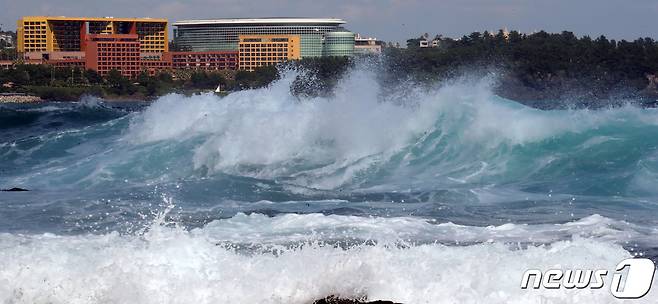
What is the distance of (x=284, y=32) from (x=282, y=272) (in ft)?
579

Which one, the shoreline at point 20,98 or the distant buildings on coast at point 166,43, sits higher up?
the distant buildings on coast at point 166,43

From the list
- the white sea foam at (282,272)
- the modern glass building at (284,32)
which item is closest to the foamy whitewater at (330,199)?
the white sea foam at (282,272)

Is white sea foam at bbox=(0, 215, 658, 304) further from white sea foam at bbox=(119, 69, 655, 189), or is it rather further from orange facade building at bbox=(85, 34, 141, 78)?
orange facade building at bbox=(85, 34, 141, 78)

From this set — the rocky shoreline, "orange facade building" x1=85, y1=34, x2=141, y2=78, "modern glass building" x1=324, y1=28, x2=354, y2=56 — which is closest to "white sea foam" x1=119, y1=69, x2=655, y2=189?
the rocky shoreline

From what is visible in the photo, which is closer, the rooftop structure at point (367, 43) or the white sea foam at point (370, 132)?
the white sea foam at point (370, 132)

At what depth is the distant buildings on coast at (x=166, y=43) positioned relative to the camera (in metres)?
159

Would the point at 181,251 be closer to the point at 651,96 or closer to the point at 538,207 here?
the point at 538,207

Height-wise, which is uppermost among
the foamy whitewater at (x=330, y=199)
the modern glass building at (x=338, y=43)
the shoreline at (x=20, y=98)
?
the foamy whitewater at (x=330, y=199)

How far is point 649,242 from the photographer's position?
13.3 m

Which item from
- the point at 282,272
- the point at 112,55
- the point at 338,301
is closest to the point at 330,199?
the point at 282,272

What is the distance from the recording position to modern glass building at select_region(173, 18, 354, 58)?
170375 mm

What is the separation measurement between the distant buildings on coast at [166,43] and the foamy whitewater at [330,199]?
119 metres

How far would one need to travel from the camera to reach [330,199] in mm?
18734

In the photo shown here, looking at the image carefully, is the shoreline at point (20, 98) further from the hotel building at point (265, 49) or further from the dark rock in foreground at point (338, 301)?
the dark rock in foreground at point (338, 301)
